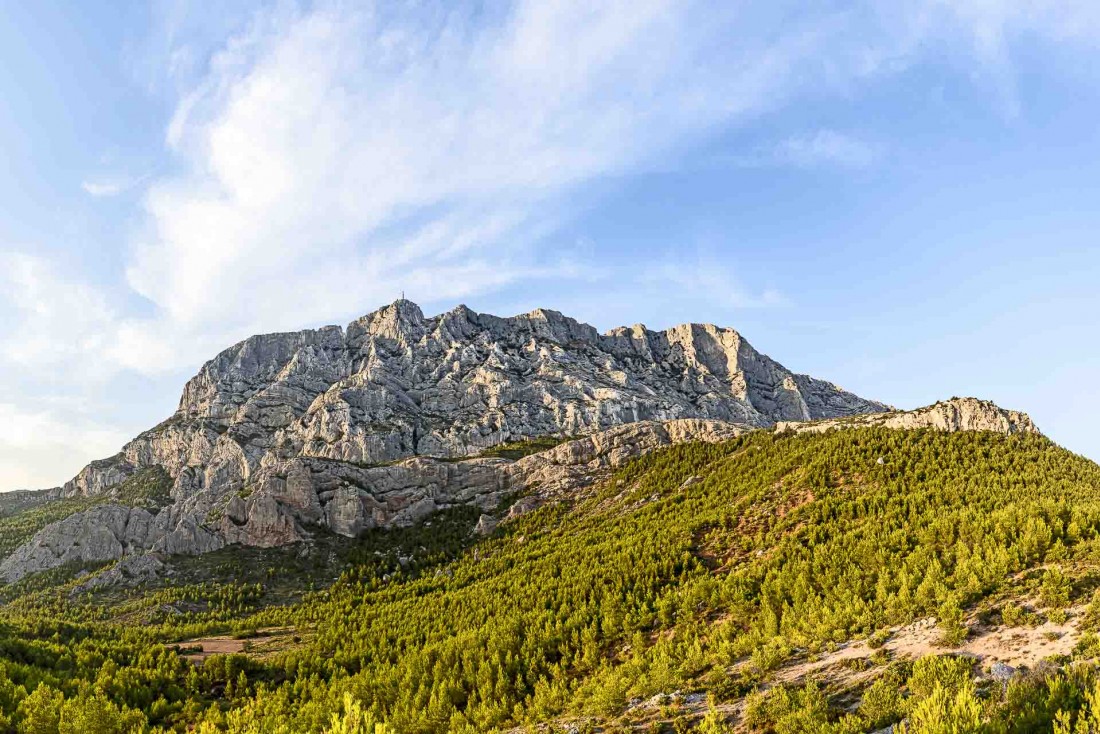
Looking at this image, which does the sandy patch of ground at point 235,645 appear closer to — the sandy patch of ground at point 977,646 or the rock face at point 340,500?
the rock face at point 340,500

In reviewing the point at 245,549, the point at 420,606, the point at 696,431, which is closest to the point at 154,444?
the point at 245,549

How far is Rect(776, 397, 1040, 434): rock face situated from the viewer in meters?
77.3

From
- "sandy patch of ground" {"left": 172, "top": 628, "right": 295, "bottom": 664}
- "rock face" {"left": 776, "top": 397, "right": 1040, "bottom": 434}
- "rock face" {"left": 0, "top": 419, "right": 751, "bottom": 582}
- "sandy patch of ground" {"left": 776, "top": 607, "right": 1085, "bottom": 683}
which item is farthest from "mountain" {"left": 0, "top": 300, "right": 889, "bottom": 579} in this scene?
"sandy patch of ground" {"left": 776, "top": 607, "right": 1085, "bottom": 683}

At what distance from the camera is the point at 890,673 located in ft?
77.2

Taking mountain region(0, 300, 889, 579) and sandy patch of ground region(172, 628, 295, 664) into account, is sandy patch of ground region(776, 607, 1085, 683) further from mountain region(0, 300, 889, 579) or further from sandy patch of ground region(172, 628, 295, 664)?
mountain region(0, 300, 889, 579)

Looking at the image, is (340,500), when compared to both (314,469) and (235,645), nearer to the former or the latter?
(314,469)

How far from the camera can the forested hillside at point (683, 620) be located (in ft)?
80.0

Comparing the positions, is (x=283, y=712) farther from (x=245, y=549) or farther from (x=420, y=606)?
(x=245, y=549)

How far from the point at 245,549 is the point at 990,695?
123562 millimetres

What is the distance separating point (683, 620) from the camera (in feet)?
143

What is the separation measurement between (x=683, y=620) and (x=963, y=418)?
2681 inches

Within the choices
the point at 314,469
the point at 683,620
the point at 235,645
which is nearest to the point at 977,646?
the point at 683,620

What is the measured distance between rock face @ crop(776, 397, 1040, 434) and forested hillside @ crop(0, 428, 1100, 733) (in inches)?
208

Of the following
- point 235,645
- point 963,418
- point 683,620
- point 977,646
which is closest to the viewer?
point 977,646
